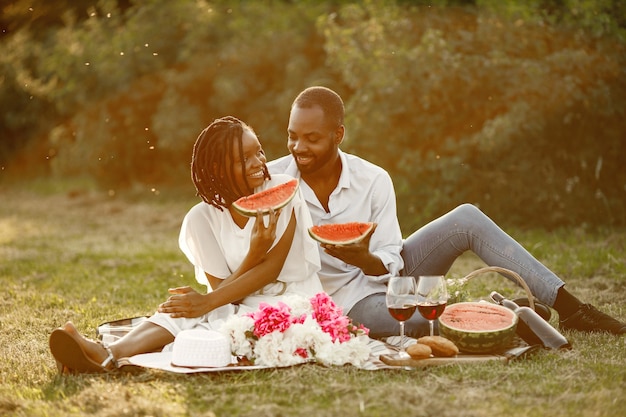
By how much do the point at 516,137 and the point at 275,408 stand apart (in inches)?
278

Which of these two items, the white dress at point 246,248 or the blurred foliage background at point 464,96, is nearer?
the white dress at point 246,248

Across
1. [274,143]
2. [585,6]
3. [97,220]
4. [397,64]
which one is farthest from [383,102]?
[97,220]

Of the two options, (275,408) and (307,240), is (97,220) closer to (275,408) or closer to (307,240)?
(307,240)

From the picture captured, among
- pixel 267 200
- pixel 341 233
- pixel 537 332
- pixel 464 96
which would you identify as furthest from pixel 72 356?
pixel 464 96

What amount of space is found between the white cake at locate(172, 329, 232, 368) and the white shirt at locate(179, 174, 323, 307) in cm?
59

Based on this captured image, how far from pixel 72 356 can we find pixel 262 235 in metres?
1.25

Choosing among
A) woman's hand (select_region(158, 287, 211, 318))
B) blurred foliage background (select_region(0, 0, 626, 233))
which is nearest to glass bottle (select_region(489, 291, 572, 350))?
woman's hand (select_region(158, 287, 211, 318))

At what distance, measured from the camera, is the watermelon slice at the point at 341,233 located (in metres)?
4.70

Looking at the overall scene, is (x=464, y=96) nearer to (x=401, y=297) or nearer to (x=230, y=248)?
(x=230, y=248)

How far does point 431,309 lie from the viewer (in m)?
4.43

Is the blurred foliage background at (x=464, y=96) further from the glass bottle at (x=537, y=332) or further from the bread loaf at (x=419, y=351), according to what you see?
the bread loaf at (x=419, y=351)

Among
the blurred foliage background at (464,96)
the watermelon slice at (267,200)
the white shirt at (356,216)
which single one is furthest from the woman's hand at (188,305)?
the blurred foliage background at (464,96)

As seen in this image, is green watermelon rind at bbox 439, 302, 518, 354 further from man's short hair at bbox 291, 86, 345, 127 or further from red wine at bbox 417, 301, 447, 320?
man's short hair at bbox 291, 86, 345, 127

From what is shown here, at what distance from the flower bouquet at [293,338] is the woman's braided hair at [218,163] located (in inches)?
32.1
